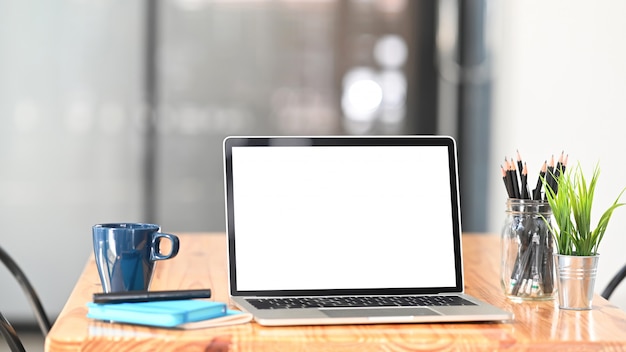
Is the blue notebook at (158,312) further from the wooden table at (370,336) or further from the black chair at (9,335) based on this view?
the black chair at (9,335)

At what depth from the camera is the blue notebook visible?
38.4 inches

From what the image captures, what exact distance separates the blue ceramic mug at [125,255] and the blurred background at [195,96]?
236 centimetres

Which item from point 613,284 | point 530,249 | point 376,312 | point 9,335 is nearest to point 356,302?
point 376,312

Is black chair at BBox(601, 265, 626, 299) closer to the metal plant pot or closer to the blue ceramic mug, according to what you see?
the metal plant pot

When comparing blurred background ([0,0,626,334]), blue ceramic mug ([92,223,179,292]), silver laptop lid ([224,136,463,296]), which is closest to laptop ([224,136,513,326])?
silver laptop lid ([224,136,463,296])

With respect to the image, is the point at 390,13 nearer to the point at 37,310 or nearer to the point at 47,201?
the point at 47,201

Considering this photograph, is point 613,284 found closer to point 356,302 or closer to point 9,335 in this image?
point 356,302

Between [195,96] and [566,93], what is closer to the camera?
[566,93]

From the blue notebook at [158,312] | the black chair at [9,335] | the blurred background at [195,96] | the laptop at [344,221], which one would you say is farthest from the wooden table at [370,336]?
the blurred background at [195,96]

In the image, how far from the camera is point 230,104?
11.4 ft

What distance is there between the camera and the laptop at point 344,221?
3.88ft

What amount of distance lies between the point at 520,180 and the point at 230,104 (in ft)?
7.60

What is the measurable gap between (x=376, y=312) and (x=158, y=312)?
0.89ft

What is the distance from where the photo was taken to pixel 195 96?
11.4ft
